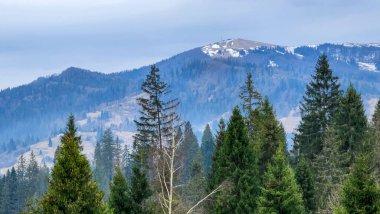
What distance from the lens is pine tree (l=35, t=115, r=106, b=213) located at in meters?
21.8

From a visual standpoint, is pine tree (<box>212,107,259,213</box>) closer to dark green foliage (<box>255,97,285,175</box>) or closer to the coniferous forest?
the coniferous forest

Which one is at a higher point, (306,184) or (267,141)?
(267,141)

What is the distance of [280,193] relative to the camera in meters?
29.8


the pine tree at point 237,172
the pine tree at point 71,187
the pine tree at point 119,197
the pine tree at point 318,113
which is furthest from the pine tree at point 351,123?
the pine tree at point 71,187

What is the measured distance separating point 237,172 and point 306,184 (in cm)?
611

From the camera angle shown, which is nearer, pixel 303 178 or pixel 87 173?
pixel 87 173

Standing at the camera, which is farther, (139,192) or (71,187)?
(139,192)

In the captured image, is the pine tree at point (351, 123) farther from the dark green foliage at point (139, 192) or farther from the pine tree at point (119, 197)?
the pine tree at point (119, 197)

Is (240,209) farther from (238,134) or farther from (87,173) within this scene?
(87,173)

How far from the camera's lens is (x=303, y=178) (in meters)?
38.4

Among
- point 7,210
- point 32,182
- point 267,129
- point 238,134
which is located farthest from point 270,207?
point 32,182

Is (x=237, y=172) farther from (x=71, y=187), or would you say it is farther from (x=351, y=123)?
(x=71, y=187)

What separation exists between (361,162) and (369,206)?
1.81 m

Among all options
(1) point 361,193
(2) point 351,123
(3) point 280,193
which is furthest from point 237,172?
(1) point 361,193
